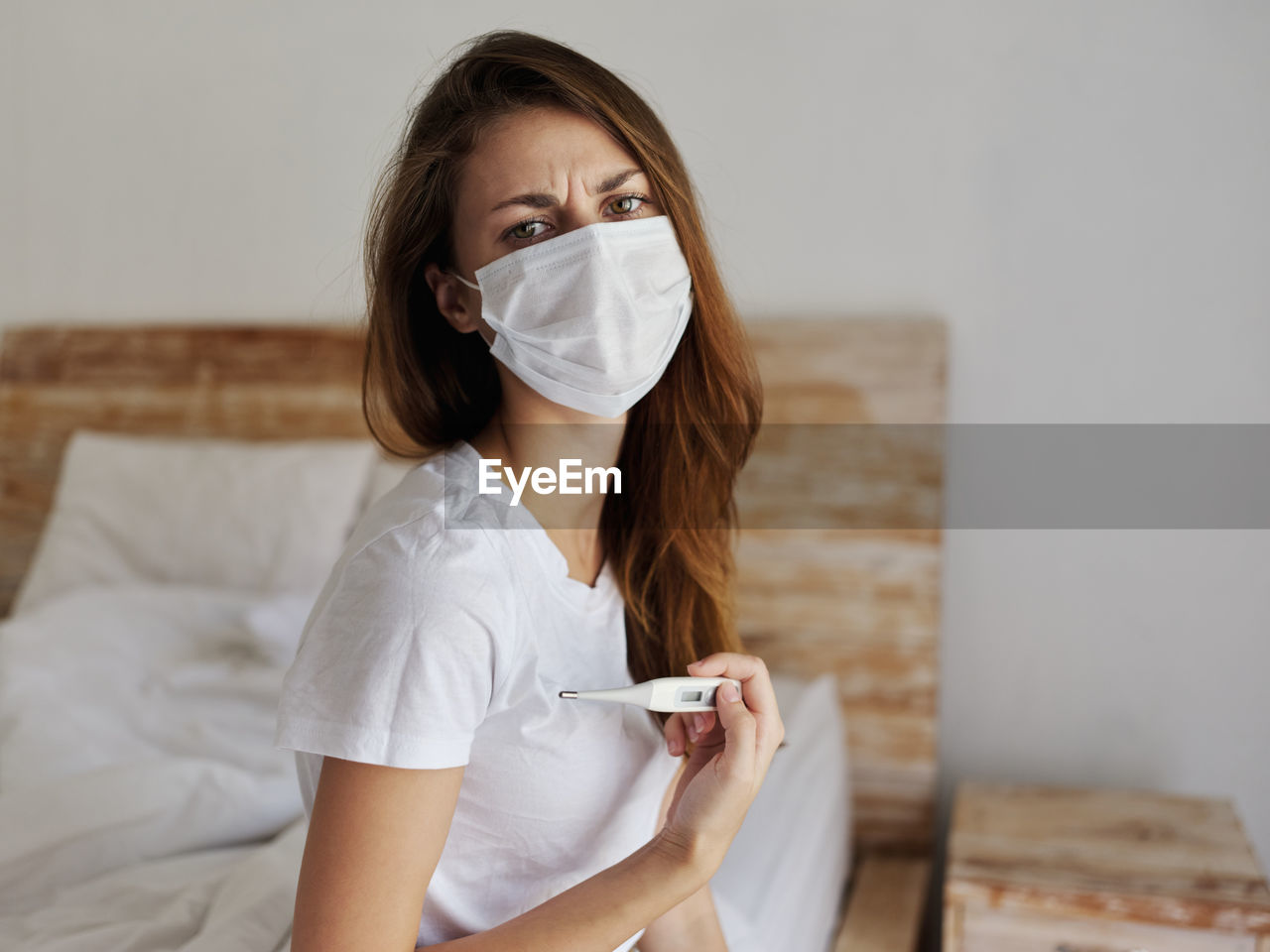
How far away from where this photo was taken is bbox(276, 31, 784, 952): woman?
71cm

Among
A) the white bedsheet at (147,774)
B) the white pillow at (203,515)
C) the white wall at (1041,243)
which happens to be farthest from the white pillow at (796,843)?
the white pillow at (203,515)

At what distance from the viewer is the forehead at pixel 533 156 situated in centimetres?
88

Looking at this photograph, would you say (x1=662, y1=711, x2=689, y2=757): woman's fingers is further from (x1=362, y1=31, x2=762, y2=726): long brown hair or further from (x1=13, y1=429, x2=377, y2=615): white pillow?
(x1=13, y1=429, x2=377, y2=615): white pillow

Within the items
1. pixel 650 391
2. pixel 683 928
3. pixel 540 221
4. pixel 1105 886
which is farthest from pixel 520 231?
pixel 1105 886

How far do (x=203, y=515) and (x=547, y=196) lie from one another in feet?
4.51

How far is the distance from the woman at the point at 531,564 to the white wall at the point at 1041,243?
878mm

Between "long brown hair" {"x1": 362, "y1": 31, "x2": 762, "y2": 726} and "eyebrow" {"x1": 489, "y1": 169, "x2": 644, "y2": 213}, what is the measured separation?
0.03 metres

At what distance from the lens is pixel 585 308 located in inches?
36.5

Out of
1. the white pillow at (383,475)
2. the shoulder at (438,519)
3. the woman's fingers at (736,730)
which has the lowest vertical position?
the woman's fingers at (736,730)

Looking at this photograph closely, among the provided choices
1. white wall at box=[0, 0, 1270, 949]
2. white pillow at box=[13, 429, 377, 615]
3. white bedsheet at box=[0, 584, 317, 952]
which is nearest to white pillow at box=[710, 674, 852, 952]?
white wall at box=[0, 0, 1270, 949]

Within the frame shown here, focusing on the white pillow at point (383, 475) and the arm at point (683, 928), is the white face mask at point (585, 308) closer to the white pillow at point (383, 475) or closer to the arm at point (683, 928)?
the arm at point (683, 928)

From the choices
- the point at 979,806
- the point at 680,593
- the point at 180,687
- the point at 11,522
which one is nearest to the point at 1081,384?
the point at 979,806

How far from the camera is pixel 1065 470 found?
1.77 meters

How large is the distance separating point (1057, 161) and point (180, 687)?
1.64m
